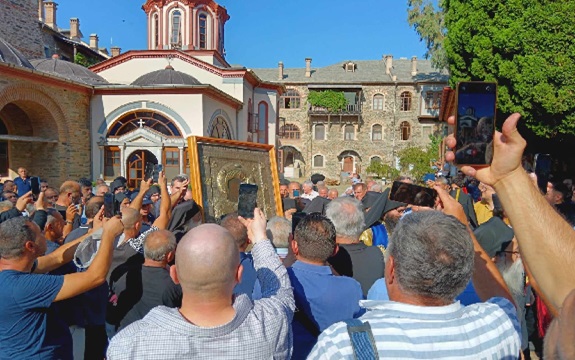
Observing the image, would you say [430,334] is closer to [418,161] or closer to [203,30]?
[203,30]

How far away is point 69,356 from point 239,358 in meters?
1.79

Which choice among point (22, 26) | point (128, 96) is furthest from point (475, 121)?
point (22, 26)

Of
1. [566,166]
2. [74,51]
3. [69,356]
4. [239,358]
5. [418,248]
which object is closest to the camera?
[418,248]

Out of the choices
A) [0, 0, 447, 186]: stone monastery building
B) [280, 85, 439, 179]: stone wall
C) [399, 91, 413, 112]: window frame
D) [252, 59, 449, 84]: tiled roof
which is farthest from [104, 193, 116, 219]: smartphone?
[399, 91, 413, 112]: window frame

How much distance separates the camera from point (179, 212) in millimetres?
5438

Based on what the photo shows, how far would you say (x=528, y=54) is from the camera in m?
13.8

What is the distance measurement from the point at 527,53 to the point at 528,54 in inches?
2.0

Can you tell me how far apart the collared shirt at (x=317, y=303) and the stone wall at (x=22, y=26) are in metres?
25.3

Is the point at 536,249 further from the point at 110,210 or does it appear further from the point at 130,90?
the point at 130,90

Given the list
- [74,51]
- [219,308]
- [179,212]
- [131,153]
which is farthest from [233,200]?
[74,51]

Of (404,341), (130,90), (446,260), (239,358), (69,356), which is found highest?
(130,90)

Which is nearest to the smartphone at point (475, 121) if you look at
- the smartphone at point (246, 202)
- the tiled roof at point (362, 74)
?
the smartphone at point (246, 202)

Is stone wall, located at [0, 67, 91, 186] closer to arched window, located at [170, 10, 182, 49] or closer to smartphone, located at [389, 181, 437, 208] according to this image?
arched window, located at [170, 10, 182, 49]

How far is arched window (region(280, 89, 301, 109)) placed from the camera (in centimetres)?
4250
